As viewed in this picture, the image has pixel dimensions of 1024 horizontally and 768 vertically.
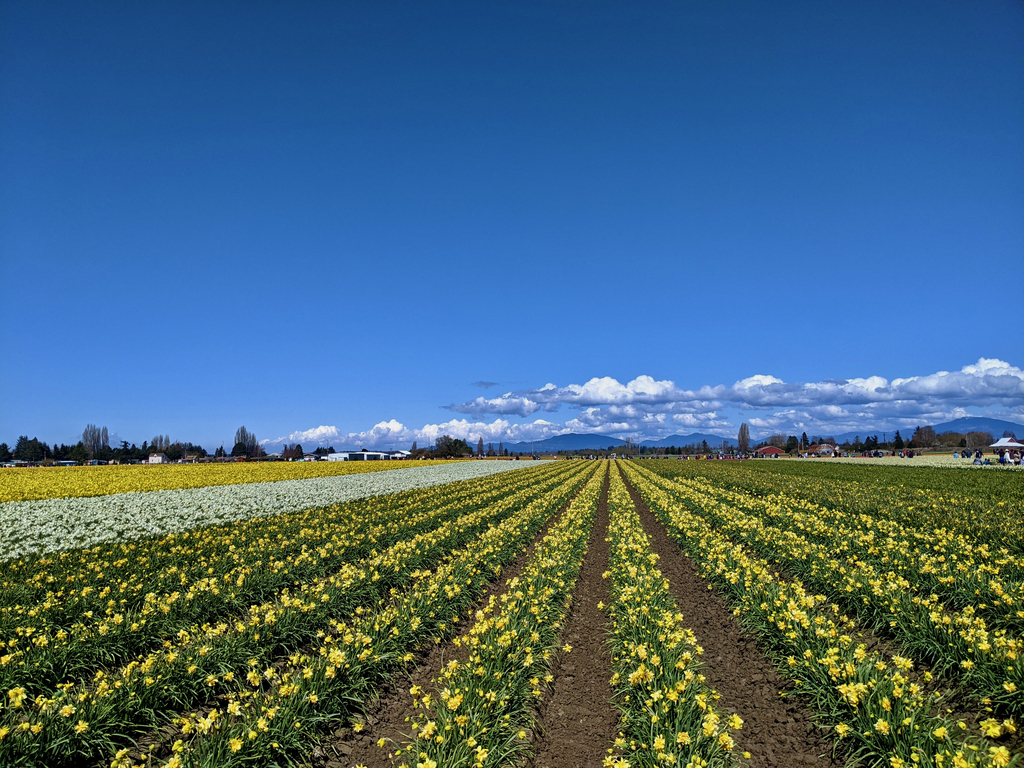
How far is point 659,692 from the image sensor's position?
5.52 meters

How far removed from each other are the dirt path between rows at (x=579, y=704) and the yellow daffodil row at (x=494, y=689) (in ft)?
0.79

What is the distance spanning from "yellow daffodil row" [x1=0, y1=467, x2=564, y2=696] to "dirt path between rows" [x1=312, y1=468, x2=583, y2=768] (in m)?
3.01

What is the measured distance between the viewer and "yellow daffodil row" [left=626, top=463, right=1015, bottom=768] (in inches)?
196

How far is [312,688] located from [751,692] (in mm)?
6410

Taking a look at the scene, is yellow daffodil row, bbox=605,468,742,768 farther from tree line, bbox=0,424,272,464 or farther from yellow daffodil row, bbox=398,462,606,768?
tree line, bbox=0,424,272,464

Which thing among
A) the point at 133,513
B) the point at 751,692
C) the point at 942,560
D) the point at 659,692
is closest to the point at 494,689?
the point at 659,692

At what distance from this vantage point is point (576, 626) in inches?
396

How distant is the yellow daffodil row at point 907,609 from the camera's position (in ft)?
20.6

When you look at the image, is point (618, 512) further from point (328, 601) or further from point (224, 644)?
point (224, 644)

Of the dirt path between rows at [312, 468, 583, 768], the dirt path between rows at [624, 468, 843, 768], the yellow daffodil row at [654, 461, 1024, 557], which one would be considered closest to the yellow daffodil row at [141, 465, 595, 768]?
the dirt path between rows at [312, 468, 583, 768]

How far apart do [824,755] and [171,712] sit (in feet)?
26.8

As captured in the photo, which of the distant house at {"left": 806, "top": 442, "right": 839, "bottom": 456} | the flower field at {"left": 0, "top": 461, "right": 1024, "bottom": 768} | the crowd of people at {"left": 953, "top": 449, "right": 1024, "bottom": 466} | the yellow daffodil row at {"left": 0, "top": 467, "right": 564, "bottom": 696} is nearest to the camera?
the flower field at {"left": 0, "top": 461, "right": 1024, "bottom": 768}

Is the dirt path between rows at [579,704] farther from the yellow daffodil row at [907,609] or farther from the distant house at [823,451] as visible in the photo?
the distant house at [823,451]

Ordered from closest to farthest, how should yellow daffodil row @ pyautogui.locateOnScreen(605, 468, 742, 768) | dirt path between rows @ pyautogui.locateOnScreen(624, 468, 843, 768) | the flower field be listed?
yellow daffodil row @ pyautogui.locateOnScreen(605, 468, 742, 768) → the flower field → dirt path between rows @ pyautogui.locateOnScreen(624, 468, 843, 768)
